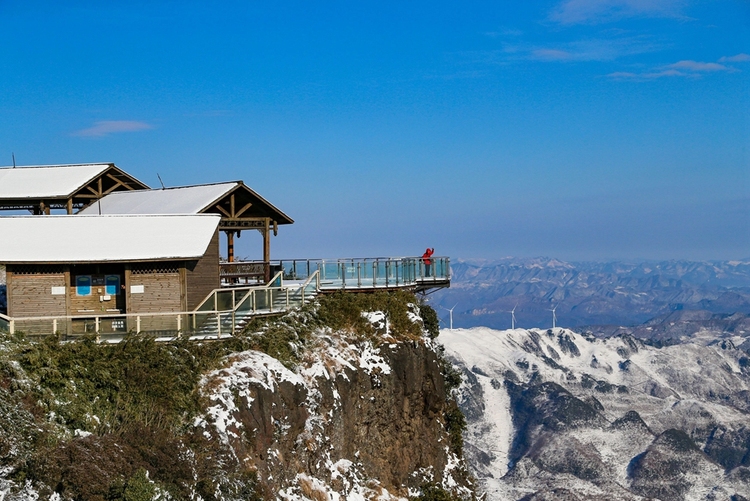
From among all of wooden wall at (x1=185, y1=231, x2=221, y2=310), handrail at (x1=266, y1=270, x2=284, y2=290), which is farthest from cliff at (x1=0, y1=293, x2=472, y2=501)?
wooden wall at (x1=185, y1=231, x2=221, y2=310)

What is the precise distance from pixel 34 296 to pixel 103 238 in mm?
3480

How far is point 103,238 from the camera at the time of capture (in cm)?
3788

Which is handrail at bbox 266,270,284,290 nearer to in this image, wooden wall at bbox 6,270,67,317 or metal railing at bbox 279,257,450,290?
metal railing at bbox 279,257,450,290

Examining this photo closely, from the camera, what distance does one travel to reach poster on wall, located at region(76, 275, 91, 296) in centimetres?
3762

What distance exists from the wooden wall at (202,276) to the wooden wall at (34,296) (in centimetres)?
500

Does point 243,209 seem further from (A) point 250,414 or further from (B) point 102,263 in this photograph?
A: (A) point 250,414

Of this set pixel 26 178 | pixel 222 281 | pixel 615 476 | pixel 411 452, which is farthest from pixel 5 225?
pixel 615 476

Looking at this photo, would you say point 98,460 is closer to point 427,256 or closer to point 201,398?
point 201,398

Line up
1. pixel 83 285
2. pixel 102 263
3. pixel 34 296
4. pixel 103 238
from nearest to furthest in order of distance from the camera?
Result: pixel 34 296
pixel 102 263
pixel 83 285
pixel 103 238

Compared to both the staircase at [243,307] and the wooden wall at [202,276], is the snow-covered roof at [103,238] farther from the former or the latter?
the staircase at [243,307]

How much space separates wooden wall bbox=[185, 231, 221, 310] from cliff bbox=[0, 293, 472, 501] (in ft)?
9.77

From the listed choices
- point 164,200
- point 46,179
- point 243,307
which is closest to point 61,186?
point 46,179

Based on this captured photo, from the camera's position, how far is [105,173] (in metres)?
51.7

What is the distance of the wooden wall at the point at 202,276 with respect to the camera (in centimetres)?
3919
